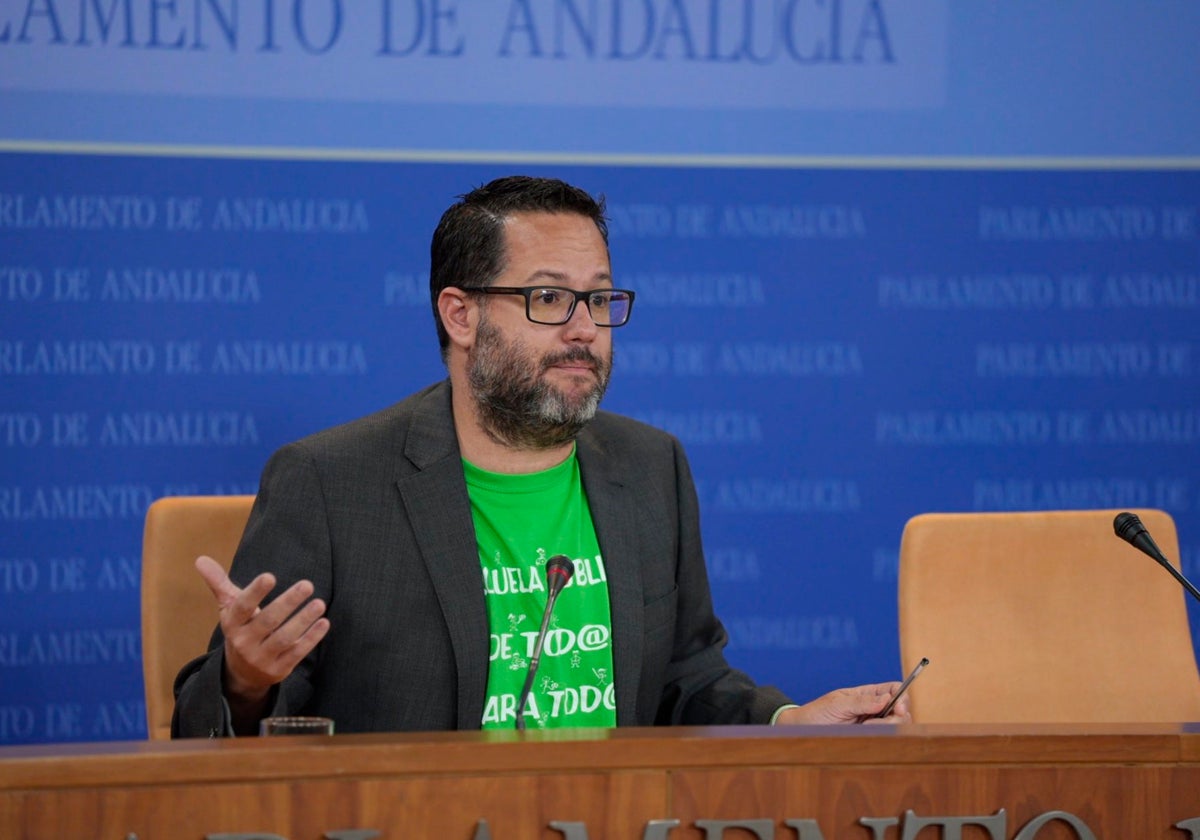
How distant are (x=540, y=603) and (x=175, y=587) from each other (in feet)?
2.54

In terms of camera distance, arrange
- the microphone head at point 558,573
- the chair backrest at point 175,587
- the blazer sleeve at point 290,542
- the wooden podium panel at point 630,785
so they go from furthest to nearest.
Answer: the chair backrest at point 175,587 < the blazer sleeve at point 290,542 < the microphone head at point 558,573 < the wooden podium panel at point 630,785

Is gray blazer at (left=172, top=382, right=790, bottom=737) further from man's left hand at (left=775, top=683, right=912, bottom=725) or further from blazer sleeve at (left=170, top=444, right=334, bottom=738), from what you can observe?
man's left hand at (left=775, top=683, right=912, bottom=725)

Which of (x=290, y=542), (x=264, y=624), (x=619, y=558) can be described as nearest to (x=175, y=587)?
(x=290, y=542)

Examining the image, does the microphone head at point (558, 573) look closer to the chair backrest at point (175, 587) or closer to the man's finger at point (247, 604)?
the man's finger at point (247, 604)

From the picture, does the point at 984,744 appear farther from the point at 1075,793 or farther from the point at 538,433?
the point at 538,433

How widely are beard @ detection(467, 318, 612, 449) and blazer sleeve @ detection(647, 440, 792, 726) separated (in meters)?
0.31

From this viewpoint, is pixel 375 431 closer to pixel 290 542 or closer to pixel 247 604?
pixel 290 542

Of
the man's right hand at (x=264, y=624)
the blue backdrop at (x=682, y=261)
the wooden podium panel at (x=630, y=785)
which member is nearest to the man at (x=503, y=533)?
the man's right hand at (x=264, y=624)

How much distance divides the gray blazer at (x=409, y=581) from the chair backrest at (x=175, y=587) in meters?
0.41

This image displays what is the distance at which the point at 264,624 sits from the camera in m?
1.79

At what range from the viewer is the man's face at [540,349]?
7.78 ft

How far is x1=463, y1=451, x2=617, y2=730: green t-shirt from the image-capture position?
2.29 m

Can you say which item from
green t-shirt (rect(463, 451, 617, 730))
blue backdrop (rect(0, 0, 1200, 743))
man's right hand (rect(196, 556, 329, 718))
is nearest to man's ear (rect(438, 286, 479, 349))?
green t-shirt (rect(463, 451, 617, 730))

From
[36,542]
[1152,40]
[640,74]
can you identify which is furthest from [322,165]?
[1152,40]
